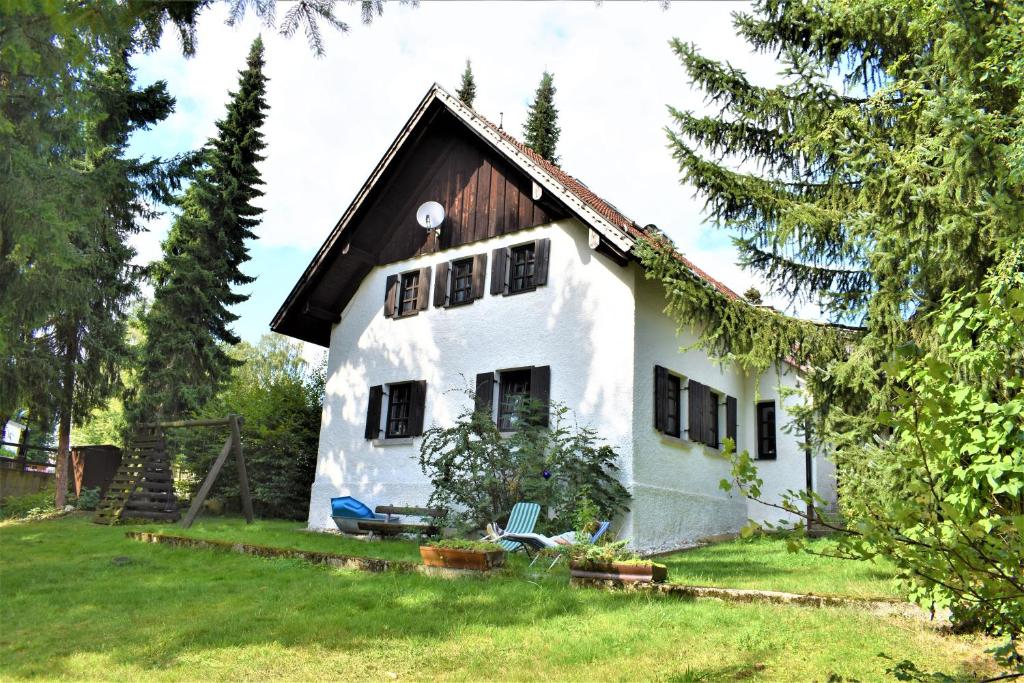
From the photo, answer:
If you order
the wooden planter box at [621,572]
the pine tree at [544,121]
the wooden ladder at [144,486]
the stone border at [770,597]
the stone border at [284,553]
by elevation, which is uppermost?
the pine tree at [544,121]

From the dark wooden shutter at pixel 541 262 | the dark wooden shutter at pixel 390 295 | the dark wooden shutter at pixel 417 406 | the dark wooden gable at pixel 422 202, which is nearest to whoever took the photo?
the dark wooden shutter at pixel 541 262

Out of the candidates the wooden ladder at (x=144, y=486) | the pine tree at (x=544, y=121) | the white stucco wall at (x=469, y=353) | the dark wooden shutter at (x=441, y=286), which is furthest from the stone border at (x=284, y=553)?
the pine tree at (x=544, y=121)

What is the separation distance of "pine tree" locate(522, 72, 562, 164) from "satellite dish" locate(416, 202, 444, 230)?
12481 mm

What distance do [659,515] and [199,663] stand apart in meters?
8.64

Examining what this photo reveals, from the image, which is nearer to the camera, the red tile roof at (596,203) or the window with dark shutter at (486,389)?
the red tile roof at (596,203)

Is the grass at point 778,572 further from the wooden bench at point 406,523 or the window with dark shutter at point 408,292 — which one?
the window with dark shutter at point 408,292

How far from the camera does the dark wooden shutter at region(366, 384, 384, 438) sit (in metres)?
15.7

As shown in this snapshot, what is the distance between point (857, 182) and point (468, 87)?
21.3 m

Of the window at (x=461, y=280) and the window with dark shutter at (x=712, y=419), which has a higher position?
the window at (x=461, y=280)

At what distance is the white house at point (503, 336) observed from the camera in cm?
1299

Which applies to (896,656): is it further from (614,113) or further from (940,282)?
(614,113)

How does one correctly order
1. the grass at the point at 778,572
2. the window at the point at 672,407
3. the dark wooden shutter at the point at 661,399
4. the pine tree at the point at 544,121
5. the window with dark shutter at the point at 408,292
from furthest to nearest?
the pine tree at the point at 544,121
the window with dark shutter at the point at 408,292
the window at the point at 672,407
the dark wooden shutter at the point at 661,399
the grass at the point at 778,572

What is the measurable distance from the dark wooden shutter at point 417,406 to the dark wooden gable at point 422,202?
107 inches

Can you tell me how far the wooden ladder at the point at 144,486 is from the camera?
602 inches
